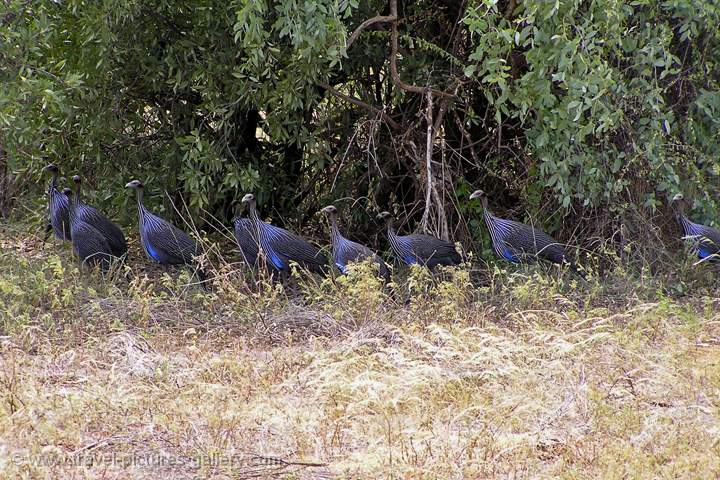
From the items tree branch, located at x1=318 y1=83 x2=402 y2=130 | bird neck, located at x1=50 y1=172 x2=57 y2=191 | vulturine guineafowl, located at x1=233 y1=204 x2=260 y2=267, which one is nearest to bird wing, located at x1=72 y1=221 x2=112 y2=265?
bird neck, located at x1=50 y1=172 x2=57 y2=191

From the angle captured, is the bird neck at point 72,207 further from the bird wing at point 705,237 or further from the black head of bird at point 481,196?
the bird wing at point 705,237

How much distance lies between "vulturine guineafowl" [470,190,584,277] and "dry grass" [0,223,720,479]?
14.5 inches

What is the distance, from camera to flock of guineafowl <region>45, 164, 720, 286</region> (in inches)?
322

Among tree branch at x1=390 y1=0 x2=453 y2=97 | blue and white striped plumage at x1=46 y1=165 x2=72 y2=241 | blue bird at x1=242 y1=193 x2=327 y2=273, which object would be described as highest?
tree branch at x1=390 y1=0 x2=453 y2=97

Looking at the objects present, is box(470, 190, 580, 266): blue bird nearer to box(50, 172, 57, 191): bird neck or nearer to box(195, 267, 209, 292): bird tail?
box(195, 267, 209, 292): bird tail

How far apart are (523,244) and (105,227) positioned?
3.41m

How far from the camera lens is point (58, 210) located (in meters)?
9.22

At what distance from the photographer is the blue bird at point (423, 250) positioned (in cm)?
820

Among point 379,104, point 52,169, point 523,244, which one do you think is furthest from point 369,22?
point 52,169

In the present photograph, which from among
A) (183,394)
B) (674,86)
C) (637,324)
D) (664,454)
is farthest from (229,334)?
(674,86)

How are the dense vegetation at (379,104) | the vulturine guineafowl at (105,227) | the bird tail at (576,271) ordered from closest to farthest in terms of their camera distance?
the dense vegetation at (379,104), the bird tail at (576,271), the vulturine guineafowl at (105,227)

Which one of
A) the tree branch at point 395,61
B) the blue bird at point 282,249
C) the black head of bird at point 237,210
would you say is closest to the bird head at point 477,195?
the tree branch at point 395,61

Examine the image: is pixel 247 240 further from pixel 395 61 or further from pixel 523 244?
pixel 523 244

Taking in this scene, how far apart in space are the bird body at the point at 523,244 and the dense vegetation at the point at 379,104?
1.12ft
